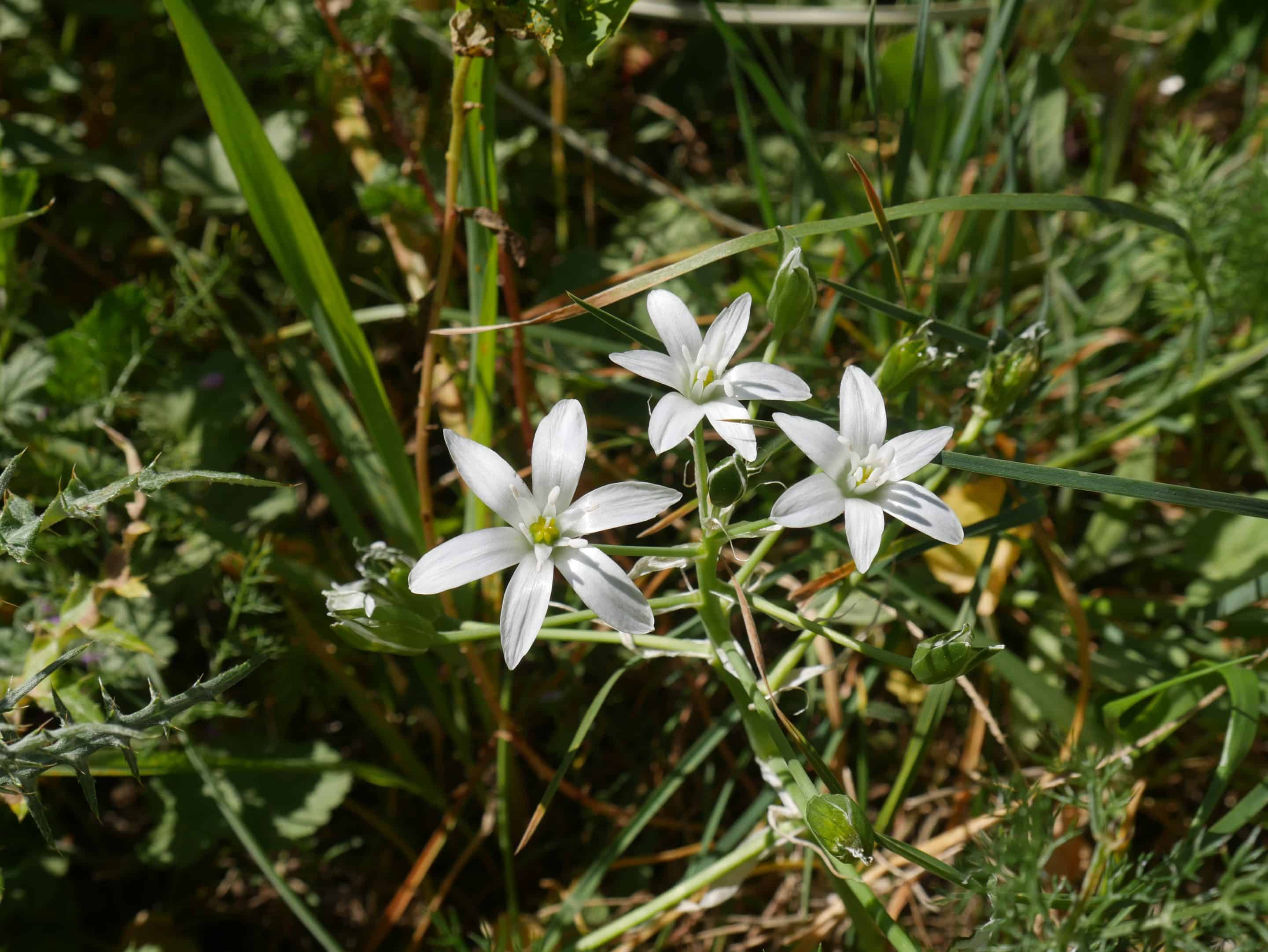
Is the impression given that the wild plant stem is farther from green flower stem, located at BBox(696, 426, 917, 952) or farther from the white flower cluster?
green flower stem, located at BBox(696, 426, 917, 952)

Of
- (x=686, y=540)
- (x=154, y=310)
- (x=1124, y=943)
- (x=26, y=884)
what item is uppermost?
(x=154, y=310)

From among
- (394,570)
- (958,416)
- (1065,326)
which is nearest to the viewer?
(394,570)

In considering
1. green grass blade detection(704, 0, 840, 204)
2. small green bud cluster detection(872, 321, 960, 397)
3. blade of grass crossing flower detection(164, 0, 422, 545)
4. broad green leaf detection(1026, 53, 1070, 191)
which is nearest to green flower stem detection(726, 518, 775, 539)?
small green bud cluster detection(872, 321, 960, 397)

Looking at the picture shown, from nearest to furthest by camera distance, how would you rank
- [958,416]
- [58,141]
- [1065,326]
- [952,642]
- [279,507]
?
[952,642]
[958,416]
[279,507]
[1065,326]
[58,141]

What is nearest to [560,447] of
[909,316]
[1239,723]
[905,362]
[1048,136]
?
[905,362]

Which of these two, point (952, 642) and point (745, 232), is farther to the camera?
point (745, 232)

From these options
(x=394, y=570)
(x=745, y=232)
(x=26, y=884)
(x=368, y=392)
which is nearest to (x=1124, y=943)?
(x=394, y=570)

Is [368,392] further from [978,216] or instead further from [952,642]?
[978,216]
